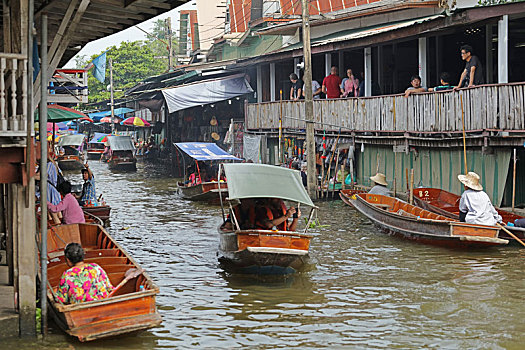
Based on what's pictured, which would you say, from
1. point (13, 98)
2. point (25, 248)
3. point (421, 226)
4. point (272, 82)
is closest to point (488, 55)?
point (421, 226)

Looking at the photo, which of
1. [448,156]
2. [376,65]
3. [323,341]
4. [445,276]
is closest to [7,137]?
[323,341]

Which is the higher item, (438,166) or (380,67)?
(380,67)

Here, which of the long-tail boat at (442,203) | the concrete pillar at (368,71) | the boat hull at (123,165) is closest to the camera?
the long-tail boat at (442,203)

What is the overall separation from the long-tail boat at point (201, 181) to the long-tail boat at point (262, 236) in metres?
8.55

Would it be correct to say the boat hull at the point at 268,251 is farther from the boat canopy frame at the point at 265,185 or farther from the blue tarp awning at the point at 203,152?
the blue tarp awning at the point at 203,152

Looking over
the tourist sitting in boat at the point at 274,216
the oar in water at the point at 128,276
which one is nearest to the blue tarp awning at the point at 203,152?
the tourist sitting in boat at the point at 274,216

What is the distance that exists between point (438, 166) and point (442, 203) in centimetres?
155

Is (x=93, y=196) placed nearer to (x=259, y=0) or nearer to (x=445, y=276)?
(x=445, y=276)

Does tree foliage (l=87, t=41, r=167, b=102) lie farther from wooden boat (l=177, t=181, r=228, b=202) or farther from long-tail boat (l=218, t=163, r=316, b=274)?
long-tail boat (l=218, t=163, r=316, b=274)

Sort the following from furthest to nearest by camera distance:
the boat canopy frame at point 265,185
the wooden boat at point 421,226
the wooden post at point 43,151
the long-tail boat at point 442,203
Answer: the long-tail boat at point 442,203
the wooden boat at point 421,226
the boat canopy frame at point 265,185
the wooden post at point 43,151

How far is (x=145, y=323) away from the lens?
308 inches

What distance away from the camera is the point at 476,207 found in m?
12.7

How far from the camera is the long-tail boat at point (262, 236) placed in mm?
10734

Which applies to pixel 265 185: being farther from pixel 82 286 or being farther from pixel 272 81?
pixel 272 81
